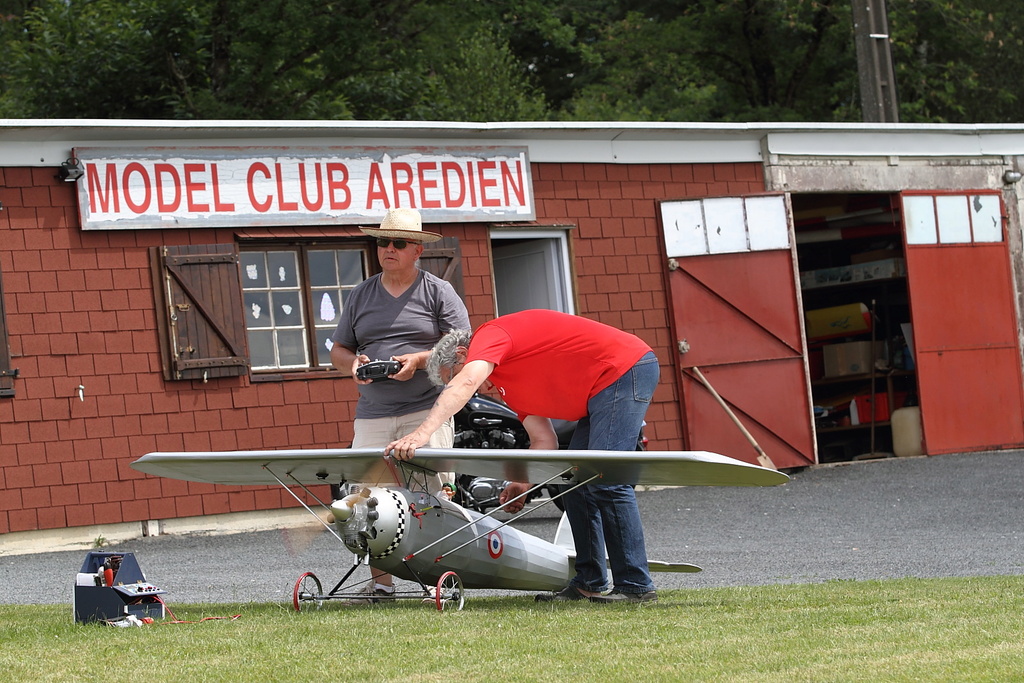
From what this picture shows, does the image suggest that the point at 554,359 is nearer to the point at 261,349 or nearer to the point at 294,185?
the point at 261,349

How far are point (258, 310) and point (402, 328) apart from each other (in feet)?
17.8

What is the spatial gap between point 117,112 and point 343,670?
19111 millimetres

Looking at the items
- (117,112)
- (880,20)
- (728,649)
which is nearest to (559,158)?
(880,20)

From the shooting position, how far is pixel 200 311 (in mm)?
11078

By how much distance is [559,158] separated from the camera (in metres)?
12.8

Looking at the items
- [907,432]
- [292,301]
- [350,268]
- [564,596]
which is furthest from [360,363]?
[907,432]

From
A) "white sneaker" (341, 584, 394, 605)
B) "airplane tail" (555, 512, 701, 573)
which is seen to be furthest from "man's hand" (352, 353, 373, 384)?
"airplane tail" (555, 512, 701, 573)

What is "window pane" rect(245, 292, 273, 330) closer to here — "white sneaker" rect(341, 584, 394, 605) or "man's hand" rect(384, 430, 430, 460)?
"white sneaker" rect(341, 584, 394, 605)

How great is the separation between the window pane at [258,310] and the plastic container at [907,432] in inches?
280

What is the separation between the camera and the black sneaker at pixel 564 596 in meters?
6.14

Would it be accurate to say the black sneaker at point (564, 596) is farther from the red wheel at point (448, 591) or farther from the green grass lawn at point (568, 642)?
the red wheel at point (448, 591)

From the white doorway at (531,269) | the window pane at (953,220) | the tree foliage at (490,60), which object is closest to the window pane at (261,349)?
the white doorway at (531,269)

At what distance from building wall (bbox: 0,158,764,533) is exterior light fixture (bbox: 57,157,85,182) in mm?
69

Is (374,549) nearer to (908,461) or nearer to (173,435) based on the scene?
(173,435)
